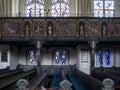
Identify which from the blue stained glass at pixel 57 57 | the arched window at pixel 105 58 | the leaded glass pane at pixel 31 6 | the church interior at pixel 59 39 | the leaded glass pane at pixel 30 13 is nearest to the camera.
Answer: the church interior at pixel 59 39

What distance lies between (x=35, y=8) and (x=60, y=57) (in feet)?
19.9

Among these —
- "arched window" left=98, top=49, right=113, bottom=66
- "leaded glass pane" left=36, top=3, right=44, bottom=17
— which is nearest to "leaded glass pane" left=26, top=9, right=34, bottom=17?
"leaded glass pane" left=36, top=3, right=44, bottom=17

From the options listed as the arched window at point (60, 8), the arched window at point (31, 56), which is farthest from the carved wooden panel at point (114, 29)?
the arched window at point (31, 56)

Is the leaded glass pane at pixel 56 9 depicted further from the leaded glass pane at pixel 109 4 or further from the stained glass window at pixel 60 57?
the leaded glass pane at pixel 109 4

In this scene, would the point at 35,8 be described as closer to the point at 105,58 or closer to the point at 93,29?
the point at 93,29

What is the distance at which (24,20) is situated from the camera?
22297 millimetres

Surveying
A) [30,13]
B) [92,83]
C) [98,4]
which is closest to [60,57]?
[30,13]

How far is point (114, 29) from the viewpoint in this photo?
2222cm

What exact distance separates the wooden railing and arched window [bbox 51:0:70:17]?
628 centimetres

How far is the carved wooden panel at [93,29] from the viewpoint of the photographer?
22219 mm

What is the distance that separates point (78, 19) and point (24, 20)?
178 inches

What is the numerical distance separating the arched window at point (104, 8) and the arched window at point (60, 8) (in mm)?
3061

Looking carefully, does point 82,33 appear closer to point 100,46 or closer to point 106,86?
point 100,46

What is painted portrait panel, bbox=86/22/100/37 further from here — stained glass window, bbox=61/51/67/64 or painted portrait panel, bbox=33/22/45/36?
stained glass window, bbox=61/51/67/64
